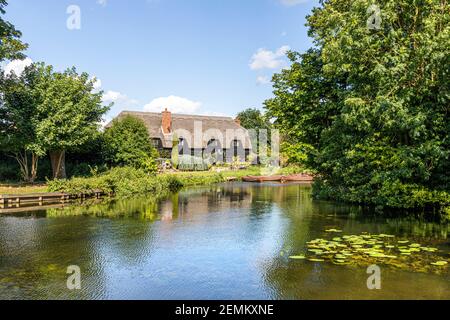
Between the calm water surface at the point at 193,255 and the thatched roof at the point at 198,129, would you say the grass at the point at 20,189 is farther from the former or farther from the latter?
the thatched roof at the point at 198,129

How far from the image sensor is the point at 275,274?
9.59 meters

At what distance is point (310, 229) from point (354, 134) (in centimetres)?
736

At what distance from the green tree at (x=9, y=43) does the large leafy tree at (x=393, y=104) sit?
18.8 meters

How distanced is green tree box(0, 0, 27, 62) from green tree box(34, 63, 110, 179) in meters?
4.03

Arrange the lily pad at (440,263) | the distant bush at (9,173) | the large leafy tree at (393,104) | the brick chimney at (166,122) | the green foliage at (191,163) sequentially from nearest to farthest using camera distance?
the lily pad at (440,263), the large leafy tree at (393,104), the distant bush at (9,173), the green foliage at (191,163), the brick chimney at (166,122)

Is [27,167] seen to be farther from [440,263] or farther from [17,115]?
[440,263]

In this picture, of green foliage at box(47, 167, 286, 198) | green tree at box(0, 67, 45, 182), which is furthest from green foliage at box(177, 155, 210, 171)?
green tree at box(0, 67, 45, 182)

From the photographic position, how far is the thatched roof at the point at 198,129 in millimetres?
56094

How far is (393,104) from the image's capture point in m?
15.2

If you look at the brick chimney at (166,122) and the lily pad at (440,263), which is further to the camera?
the brick chimney at (166,122)

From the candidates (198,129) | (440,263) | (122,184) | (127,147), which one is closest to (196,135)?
(198,129)

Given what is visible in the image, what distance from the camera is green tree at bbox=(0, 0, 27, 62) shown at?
879 inches

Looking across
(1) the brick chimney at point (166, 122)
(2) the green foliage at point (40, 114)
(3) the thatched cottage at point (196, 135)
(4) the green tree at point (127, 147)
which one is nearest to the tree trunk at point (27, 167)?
(2) the green foliage at point (40, 114)
